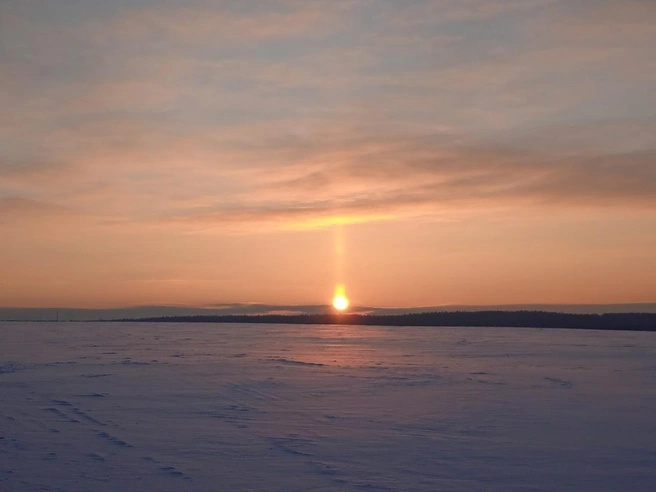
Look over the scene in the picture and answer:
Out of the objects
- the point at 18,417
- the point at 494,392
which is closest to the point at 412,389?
the point at 494,392

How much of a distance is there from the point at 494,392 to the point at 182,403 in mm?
4906

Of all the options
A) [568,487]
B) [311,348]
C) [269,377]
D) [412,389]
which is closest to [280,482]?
[568,487]

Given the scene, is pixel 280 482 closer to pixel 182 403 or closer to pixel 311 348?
pixel 182 403

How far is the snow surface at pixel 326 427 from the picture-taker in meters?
6.00

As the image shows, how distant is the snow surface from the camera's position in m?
6.00

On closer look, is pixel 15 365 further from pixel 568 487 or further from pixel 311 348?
pixel 568 487

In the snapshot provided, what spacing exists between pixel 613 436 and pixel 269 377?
664cm

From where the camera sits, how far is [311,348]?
21.6 metres

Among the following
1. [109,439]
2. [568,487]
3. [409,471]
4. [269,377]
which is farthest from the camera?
[269,377]

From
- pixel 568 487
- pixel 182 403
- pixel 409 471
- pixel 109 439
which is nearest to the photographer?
pixel 568 487

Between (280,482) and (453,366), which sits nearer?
(280,482)

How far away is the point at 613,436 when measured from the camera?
7.85m

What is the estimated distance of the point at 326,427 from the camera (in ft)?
26.7

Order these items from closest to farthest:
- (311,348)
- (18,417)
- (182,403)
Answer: (18,417) < (182,403) < (311,348)
